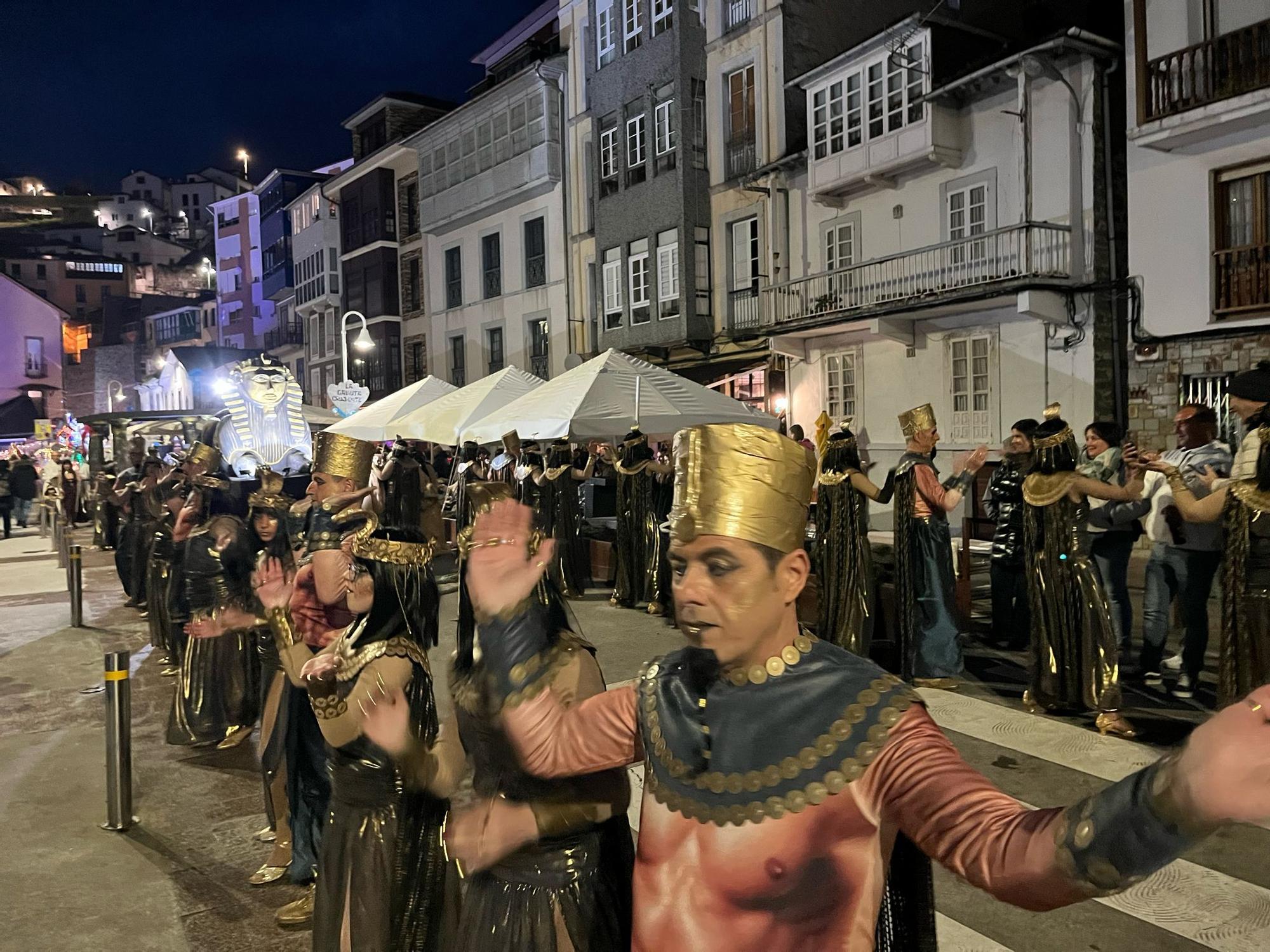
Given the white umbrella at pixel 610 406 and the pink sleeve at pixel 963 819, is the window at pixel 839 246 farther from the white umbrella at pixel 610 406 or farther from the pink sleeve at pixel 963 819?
the pink sleeve at pixel 963 819

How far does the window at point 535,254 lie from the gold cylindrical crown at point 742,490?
92.8 feet

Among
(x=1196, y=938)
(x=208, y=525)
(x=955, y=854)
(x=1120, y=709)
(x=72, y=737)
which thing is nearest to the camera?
(x=955, y=854)

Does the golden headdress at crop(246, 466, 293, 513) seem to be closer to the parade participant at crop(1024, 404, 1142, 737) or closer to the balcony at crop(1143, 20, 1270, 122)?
the parade participant at crop(1024, 404, 1142, 737)

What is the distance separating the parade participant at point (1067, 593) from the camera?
→ 6.20 meters

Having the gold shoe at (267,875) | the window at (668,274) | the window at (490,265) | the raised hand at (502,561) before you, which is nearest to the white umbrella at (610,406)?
the gold shoe at (267,875)

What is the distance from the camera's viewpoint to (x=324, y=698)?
2861 millimetres

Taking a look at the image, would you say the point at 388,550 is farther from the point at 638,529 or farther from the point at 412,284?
the point at 412,284

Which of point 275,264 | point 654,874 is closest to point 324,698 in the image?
point 654,874

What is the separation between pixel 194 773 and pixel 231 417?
14.3ft

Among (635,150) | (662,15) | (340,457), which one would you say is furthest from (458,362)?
(340,457)

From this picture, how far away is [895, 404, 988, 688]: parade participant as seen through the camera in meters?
7.35

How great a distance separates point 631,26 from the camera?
2559 cm

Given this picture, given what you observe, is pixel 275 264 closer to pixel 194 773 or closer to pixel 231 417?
pixel 231 417

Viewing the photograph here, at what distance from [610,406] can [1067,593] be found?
523 centimetres
